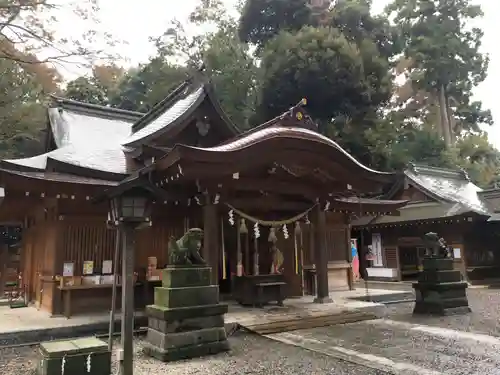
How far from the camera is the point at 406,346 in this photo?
23.5 ft

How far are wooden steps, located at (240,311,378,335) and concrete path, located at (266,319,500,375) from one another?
25cm

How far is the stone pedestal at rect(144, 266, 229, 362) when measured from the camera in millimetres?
6629

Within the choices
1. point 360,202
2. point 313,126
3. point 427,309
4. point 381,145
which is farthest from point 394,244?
point 313,126

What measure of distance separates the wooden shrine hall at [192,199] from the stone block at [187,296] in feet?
6.48

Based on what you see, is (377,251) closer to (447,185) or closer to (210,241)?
(447,185)

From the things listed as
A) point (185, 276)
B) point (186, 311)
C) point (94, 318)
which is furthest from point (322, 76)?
point (186, 311)

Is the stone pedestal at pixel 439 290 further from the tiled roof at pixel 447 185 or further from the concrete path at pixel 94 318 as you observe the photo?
the tiled roof at pixel 447 185

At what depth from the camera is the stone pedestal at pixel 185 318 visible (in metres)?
6.63

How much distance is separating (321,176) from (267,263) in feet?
10.2

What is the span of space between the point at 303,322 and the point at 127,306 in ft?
15.9

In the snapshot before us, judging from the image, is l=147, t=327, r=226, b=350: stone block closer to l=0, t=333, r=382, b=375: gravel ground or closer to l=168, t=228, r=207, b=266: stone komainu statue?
l=0, t=333, r=382, b=375: gravel ground

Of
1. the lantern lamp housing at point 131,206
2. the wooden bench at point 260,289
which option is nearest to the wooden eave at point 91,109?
the wooden bench at point 260,289

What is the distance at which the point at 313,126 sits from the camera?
34.6ft

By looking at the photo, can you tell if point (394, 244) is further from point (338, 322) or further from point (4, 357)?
point (4, 357)
